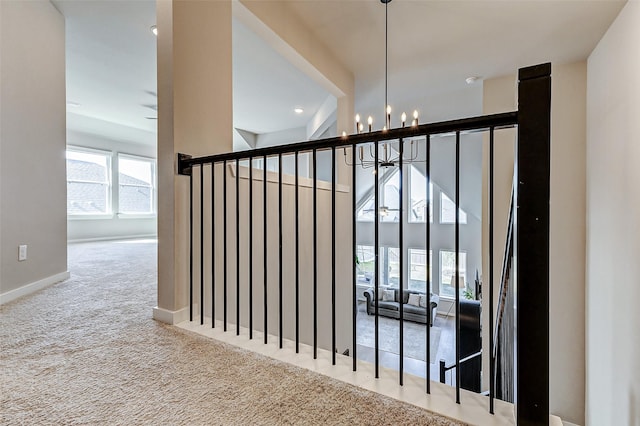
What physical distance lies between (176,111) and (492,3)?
8.82 ft

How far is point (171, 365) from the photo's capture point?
50.0 inches

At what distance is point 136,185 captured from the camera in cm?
708

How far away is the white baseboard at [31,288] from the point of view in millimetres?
2074

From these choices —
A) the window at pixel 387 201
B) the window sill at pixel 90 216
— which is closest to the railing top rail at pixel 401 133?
the window sill at pixel 90 216

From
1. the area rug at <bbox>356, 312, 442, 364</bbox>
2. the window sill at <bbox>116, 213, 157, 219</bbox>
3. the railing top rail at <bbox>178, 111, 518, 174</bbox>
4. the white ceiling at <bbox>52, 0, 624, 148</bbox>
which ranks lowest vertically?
the area rug at <bbox>356, 312, 442, 364</bbox>

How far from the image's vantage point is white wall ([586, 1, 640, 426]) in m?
2.22

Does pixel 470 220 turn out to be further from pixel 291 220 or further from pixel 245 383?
pixel 245 383

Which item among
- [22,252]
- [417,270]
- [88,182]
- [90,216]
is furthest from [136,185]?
[417,270]

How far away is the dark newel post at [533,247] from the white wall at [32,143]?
9.65ft

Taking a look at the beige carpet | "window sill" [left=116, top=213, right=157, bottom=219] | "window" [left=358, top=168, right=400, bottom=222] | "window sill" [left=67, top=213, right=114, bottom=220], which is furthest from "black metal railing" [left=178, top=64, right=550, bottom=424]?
"window" [left=358, top=168, right=400, bottom=222]

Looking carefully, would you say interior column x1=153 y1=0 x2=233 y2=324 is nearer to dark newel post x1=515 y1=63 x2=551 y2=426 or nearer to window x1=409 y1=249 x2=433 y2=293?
dark newel post x1=515 y1=63 x2=551 y2=426

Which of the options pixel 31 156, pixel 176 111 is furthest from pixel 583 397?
pixel 31 156

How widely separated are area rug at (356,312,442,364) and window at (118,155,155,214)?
5.64 metres

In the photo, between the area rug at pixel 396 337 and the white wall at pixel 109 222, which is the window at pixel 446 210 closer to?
the area rug at pixel 396 337
